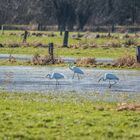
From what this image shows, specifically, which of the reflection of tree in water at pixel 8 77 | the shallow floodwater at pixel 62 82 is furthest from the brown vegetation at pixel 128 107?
the reflection of tree in water at pixel 8 77

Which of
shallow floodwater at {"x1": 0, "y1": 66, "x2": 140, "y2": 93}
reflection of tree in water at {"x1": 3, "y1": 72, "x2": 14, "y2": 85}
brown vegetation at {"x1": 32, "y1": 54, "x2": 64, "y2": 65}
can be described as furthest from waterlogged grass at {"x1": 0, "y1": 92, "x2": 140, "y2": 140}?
brown vegetation at {"x1": 32, "y1": 54, "x2": 64, "y2": 65}

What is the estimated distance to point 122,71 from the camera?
89.1 ft

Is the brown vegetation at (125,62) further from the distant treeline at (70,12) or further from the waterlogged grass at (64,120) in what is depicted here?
the distant treeline at (70,12)

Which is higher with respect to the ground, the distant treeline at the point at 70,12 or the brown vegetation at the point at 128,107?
the distant treeline at the point at 70,12

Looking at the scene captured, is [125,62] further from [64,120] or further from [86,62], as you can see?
[64,120]

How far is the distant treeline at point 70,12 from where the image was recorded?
10250cm

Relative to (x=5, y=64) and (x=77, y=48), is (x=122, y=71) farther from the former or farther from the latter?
(x=77, y=48)

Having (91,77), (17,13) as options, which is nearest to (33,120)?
(91,77)

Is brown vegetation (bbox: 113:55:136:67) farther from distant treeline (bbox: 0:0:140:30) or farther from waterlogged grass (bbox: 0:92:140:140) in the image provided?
distant treeline (bbox: 0:0:140:30)

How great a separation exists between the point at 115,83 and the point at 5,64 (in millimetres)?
9674

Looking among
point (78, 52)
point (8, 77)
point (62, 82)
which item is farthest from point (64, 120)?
point (78, 52)

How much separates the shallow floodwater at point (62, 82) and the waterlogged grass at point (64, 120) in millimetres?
2904

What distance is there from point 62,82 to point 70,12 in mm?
82309

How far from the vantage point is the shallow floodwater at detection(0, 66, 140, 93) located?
2012 centimetres
